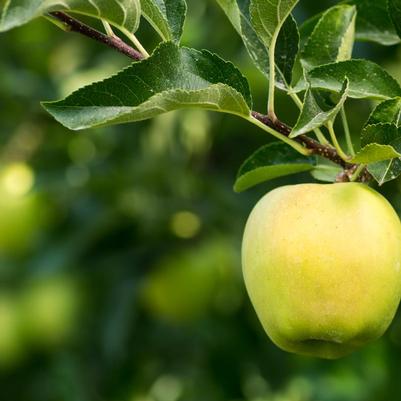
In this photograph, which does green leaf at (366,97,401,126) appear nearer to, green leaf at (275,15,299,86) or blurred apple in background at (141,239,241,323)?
green leaf at (275,15,299,86)

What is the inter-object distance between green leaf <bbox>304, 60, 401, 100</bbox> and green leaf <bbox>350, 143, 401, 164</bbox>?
0.26 feet

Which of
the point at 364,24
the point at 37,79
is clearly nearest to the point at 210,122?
the point at 37,79

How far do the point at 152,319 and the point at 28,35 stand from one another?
0.86m

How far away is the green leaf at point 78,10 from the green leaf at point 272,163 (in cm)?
24

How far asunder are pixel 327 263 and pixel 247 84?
0.19 meters

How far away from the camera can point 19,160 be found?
2609mm

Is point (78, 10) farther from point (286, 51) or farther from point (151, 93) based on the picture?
point (286, 51)

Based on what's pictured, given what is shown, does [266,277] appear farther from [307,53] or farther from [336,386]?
[336,386]

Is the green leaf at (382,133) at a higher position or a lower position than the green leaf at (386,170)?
higher

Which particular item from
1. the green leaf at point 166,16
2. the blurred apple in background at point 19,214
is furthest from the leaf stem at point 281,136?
the blurred apple in background at point 19,214

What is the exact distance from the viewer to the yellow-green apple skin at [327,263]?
3.06 feet

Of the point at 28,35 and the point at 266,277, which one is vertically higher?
the point at 266,277

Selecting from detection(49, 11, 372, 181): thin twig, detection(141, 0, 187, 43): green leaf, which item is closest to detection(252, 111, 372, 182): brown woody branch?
detection(49, 11, 372, 181): thin twig

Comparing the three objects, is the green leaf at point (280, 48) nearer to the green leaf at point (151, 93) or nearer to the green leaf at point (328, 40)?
the green leaf at point (328, 40)
